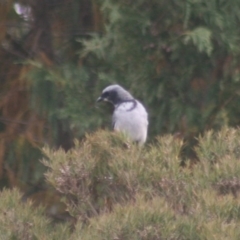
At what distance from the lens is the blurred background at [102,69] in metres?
7.07

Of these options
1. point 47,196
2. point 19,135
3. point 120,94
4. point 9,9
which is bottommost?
point 47,196

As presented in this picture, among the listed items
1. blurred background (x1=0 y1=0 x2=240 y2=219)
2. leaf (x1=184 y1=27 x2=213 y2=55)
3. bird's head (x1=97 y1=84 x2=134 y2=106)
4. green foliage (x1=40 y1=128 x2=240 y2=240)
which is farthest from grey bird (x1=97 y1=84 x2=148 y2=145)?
green foliage (x1=40 y1=128 x2=240 y2=240)

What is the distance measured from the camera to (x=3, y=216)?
443 centimetres

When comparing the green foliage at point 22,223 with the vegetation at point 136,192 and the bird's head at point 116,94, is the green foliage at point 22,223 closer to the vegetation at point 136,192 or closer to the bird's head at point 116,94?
the vegetation at point 136,192

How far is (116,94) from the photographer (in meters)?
7.28

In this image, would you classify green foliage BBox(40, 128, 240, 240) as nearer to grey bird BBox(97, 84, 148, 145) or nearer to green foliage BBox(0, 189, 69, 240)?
green foliage BBox(0, 189, 69, 240)

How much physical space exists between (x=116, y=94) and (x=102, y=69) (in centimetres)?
54

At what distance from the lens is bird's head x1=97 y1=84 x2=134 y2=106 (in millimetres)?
7246

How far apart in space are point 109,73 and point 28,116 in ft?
3.32

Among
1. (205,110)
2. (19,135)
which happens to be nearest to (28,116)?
(19,135)

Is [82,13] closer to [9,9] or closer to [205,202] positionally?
[9,9]

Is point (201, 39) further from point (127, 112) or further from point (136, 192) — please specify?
point (136, 192)

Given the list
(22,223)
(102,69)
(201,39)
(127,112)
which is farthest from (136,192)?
(102,69)

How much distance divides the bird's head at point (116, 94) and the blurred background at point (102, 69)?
5.8 inches
